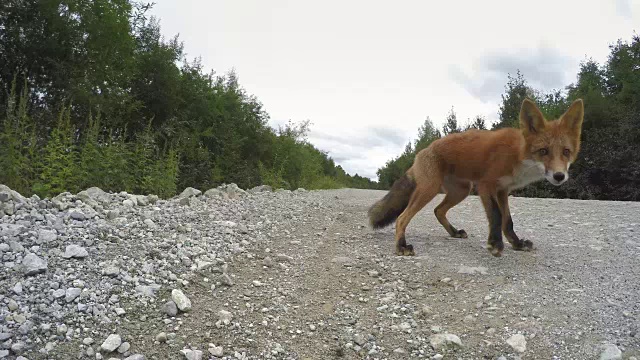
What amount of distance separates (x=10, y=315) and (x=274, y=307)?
152 cm

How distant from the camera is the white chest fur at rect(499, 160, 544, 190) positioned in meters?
3.95

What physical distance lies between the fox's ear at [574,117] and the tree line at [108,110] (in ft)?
18.9

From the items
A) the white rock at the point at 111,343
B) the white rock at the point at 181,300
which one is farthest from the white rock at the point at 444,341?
the white rock at the point at 111,343

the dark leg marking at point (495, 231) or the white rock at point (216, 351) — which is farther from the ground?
the dark leg marking at point (495, 231)

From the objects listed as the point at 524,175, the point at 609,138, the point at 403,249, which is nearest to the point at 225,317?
the point at 403,249

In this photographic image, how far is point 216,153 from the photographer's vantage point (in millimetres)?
18719

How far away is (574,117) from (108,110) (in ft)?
41.9

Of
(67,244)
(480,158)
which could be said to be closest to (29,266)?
(67,244)

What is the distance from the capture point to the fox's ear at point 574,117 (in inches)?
151

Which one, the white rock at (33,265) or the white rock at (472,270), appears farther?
the white rock at (472,270)

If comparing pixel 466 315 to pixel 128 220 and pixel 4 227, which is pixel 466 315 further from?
pixel 4 227

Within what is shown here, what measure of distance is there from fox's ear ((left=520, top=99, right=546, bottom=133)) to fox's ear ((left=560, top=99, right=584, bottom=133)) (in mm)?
183

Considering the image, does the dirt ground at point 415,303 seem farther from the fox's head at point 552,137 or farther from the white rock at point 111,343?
the fox's head at point 552,137

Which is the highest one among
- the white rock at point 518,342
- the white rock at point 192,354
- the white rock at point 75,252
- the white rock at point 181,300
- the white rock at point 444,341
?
the white rock at point 75,252
